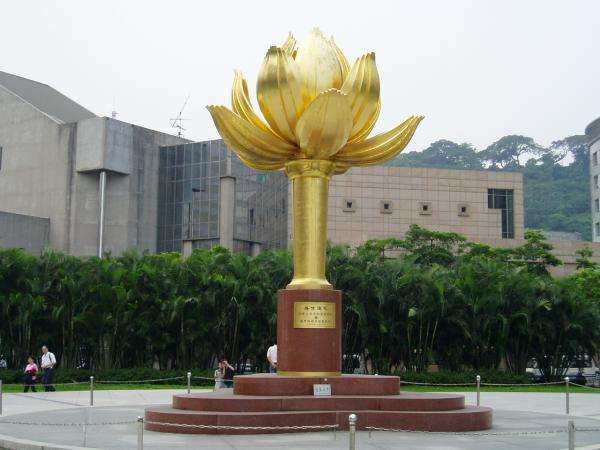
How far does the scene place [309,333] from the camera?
41.3 ft

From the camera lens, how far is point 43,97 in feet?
A: 182

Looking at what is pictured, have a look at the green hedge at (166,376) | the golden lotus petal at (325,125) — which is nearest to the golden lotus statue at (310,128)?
the golden lotus petal at (325,125)

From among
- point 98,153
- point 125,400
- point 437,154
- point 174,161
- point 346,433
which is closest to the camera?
point 346,433

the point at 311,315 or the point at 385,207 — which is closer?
the point at 311,315

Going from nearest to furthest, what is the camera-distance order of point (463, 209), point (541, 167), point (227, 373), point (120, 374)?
point (227, 373)
point (120, 374)
point (463, 209)
point (541, 167)

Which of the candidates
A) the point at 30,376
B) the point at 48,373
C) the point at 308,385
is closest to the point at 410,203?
the point at 48,373

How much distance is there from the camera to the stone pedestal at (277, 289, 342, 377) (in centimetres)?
1248

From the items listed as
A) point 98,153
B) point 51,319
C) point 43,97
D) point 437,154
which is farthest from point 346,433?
point 437,154

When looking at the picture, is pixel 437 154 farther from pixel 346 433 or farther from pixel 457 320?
pixel 346 433

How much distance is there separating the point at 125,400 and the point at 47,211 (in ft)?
112

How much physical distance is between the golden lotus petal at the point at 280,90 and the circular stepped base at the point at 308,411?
4185 millimetres

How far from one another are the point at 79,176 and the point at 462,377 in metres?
32.2

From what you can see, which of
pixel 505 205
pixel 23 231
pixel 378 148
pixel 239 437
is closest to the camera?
pixel 239 437

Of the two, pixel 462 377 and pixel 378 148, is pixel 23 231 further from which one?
pixel 378 148
